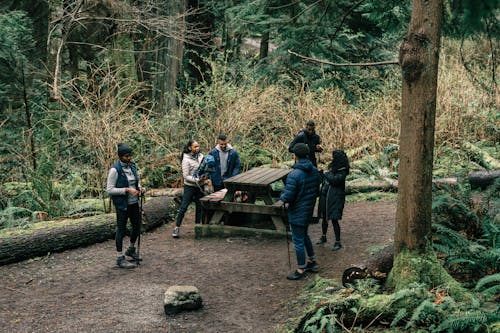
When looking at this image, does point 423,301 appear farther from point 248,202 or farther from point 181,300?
point 248,202

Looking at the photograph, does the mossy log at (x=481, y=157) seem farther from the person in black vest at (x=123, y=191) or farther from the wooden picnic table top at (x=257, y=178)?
the person in black vest at (x=123, y=191)

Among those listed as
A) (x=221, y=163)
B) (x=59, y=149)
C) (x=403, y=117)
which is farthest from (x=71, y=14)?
(x=403, y=117)

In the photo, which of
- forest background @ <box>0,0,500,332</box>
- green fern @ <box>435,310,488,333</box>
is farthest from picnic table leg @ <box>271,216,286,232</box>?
green fern @ <box>435,310,488,333</box>

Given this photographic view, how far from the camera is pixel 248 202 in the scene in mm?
10797

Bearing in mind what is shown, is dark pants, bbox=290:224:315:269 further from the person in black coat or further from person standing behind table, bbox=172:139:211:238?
person standing behind table, bbox=172:139:211:238

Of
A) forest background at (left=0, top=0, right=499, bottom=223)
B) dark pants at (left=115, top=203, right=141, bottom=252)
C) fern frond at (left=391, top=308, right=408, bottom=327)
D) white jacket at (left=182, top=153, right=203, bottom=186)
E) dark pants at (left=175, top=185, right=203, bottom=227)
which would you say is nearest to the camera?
fern frond at (left=391, top=308, right=408, bottom=327)

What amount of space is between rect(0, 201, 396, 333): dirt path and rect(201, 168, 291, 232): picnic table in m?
0.49

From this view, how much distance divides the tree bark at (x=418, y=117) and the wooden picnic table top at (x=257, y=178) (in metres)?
3.80

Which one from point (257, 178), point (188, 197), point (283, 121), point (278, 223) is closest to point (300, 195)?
point (278, 223)

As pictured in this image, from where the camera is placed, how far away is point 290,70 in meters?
17.8

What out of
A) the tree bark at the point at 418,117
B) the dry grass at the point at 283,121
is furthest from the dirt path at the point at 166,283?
the dry grass at the point at 283,121

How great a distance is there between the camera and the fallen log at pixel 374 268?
21.8 feet

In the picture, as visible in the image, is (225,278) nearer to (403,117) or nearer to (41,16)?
(403,117)

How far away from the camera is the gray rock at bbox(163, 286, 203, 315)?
685 centimetres
